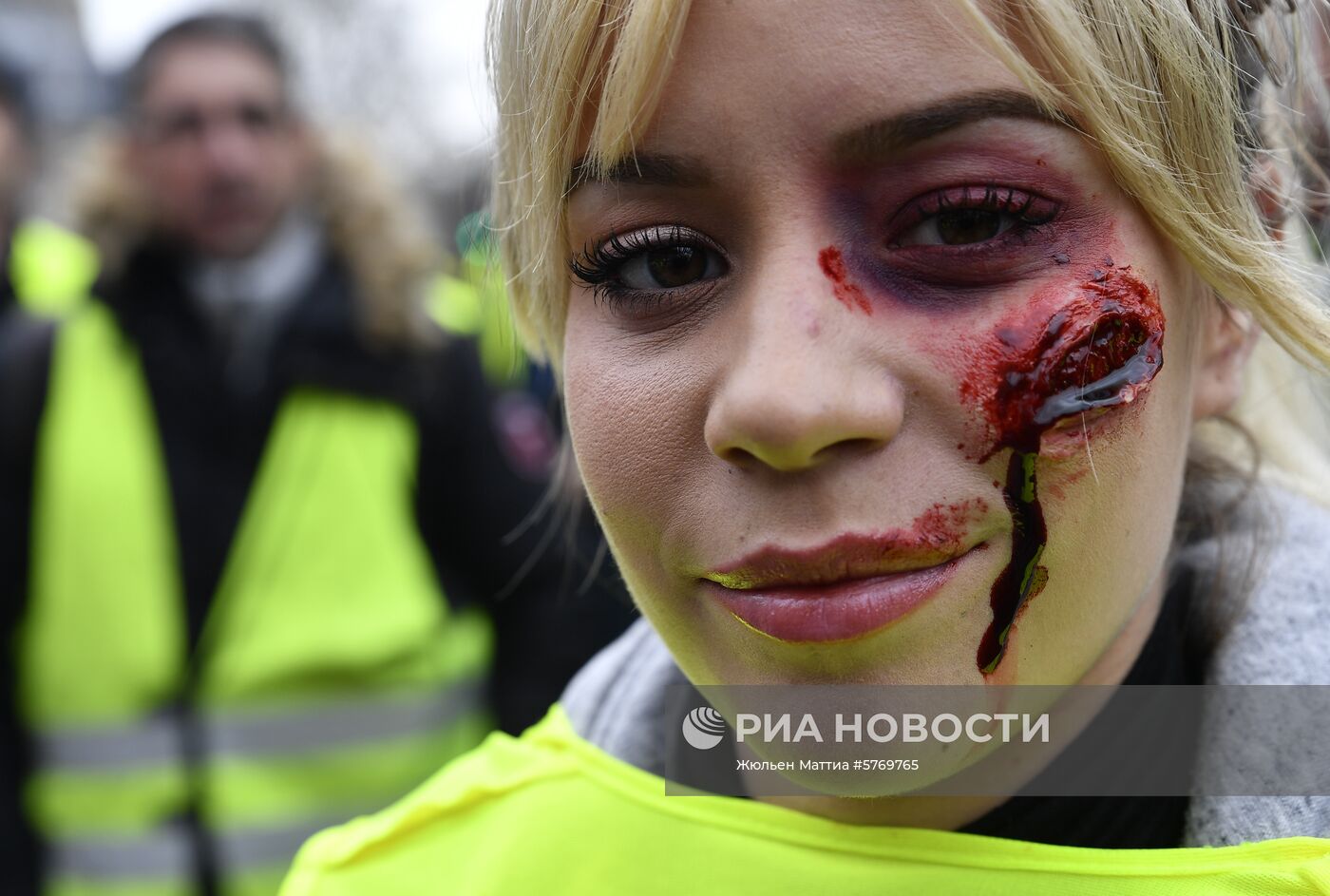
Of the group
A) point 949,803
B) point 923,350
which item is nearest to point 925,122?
point 923,350

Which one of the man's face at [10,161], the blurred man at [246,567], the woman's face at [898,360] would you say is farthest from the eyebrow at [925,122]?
the man's face at [10,161]

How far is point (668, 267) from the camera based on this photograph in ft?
4.11

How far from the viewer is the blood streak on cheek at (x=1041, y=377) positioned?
1.12 metres

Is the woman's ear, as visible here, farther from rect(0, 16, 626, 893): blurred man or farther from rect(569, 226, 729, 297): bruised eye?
rect(0, 16, 626, 893): blurred man

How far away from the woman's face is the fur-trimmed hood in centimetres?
195

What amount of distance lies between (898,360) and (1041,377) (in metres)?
0.14

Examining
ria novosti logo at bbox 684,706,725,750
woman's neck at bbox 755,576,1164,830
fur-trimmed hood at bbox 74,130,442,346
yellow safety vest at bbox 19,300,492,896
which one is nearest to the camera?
woman's neck at bbox 755,576,1164,830

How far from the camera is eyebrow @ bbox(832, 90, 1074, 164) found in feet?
3.57

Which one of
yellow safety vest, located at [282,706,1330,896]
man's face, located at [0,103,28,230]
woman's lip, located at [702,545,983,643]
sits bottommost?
yellow safety vest, located at [282,706,1330,896]

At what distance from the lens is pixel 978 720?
1163 millimetres

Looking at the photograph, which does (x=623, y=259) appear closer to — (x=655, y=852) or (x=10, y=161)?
(x=655, y=852)

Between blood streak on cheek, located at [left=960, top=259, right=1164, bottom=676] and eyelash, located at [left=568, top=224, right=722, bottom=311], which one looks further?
eyelash, located at [left=568, top=224, right=722, bottom=311]

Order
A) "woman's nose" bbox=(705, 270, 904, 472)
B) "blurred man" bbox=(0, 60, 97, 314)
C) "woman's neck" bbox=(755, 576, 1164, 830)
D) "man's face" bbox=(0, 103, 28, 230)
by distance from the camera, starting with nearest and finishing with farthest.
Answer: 1. "woman's nose" bbox=(705, 270, 904, 472)
2. "woman's neck" bbox=(755, 576, 1164, 830)
3. "blurred man" bbox=(0, 60, 97, 314)
4. "man's face" bbox=(0, 103, 28, 230)

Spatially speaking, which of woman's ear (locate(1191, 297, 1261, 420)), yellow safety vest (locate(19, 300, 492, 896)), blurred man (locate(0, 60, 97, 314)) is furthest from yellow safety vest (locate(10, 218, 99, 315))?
woman's ear (locate(1191, 297, 1261, 420))
